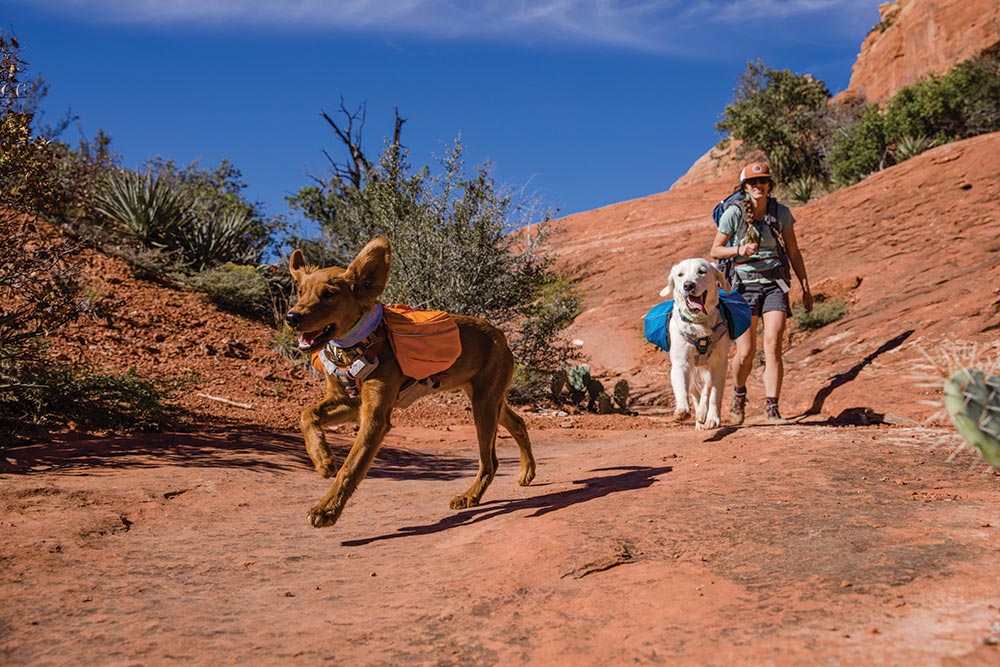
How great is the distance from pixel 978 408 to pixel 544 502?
296 centimetres

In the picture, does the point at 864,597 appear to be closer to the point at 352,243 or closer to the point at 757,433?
the point at 757,433

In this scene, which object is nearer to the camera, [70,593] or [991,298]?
[70,593]

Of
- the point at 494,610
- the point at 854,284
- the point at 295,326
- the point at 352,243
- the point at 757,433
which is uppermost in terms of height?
the point at 352,243

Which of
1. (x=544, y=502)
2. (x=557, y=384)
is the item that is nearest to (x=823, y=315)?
(x=557, y=384)

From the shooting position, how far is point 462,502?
5.19 meters

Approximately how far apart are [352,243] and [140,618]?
40.4ft

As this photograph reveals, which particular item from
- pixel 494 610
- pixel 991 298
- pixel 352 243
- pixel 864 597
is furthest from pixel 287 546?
pixel 352 243

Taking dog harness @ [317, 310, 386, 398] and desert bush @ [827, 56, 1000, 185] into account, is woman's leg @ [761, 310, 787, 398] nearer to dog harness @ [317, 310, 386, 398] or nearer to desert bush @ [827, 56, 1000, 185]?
dog harness @ [317, 310, 386, 398]

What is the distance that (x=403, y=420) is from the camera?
10.8 metres

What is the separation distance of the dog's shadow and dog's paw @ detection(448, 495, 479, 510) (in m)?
0.04

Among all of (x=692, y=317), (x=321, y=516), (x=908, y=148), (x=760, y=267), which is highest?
(x=908, y=148)

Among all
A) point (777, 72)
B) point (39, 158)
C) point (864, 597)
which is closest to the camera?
point (864, 597)

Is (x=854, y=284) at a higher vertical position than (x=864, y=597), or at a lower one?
higher

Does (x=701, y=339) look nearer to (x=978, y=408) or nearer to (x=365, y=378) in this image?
(x=365, y=378)
